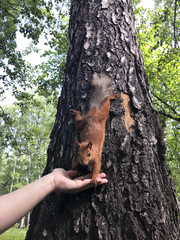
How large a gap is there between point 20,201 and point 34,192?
0.32 feet

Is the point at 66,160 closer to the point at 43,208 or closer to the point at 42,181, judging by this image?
the point at 42,181

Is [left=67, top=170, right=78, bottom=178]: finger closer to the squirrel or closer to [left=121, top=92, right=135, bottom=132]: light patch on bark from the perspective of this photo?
the squirrel

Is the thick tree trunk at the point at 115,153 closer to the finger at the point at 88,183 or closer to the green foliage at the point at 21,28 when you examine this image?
the finger at the point at 88,183

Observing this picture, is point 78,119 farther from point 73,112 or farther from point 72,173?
point 72,173

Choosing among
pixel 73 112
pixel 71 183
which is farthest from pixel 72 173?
pixel 73 112

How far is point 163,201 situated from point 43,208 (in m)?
0.87

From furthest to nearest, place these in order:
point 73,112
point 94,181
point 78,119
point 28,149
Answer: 1. point 28,149
2. point 73,112
3. point 78,119
4. point 94,181

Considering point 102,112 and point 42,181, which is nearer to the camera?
point 42,181

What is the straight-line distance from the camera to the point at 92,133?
5.08ft

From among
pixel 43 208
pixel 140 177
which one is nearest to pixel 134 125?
pixel 140 177

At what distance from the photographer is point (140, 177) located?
4.16 feet

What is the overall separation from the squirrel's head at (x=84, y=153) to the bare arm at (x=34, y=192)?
0.10 meters

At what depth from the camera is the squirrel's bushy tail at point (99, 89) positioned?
1590 mm

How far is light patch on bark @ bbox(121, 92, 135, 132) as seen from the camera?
146 cm
